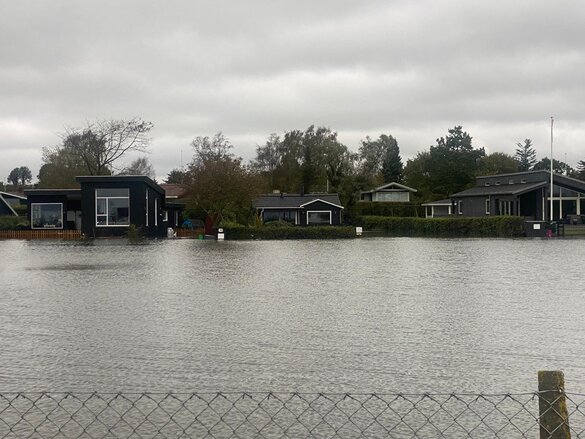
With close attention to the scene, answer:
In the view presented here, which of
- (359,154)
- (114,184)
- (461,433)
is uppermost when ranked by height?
(359,154)

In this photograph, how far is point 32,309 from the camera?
1390 centimetres

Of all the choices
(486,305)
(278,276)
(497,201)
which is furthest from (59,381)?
(497,201)

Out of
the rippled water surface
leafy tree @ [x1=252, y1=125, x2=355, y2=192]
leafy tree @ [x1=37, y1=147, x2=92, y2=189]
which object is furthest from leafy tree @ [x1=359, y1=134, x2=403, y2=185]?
the rippled water surface

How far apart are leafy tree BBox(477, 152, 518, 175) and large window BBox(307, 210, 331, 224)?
37643 mm

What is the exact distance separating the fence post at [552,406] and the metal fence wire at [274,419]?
2271 mm

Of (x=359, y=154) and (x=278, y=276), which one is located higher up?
(x=359, y=154)

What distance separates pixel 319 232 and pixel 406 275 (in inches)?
1213

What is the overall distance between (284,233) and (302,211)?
14074 millimetres

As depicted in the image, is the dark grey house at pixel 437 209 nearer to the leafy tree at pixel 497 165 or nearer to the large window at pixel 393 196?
the large window at pixel 393 196

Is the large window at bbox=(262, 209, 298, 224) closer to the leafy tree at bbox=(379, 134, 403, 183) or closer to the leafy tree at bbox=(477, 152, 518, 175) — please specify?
the leafy tree at bbox=(379, 134, 403, 183)

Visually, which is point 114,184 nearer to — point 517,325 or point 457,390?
point 517,325

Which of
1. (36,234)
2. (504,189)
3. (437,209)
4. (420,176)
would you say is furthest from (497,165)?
(36,234)

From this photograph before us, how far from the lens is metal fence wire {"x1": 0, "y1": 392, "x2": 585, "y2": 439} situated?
629 centimetres

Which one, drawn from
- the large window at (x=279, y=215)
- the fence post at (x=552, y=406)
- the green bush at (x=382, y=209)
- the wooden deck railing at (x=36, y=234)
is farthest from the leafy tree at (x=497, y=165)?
the fence post at (x=552, y=406)
